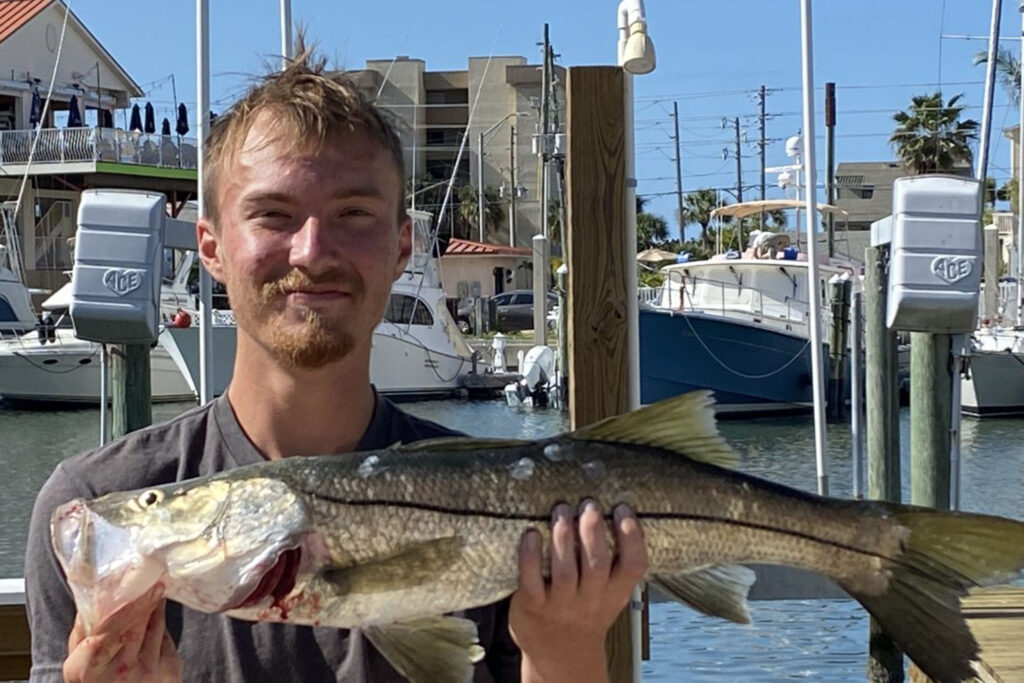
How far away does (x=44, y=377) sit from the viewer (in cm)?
2656

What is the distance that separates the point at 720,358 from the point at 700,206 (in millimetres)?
42147

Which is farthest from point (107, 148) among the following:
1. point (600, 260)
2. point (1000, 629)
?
point (600, 260)

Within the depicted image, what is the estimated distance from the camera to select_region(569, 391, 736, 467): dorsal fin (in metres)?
2.31

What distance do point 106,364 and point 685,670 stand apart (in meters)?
3.89

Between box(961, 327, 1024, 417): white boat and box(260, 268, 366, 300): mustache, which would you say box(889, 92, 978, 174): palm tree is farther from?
box(260, 268, 366, 300): mustache

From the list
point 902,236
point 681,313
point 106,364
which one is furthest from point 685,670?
point 681,313

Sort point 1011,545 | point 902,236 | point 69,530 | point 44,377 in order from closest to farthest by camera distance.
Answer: point 69,530 → point 1011,545 → point 902,236 → point 44,377

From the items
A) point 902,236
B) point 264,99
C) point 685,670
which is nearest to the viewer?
point 264,99

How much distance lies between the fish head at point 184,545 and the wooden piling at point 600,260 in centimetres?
219

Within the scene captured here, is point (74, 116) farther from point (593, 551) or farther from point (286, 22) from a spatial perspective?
point (593, 551)

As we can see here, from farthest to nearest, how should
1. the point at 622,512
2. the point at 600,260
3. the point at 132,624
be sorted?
the point at 600,260
the point at 622,512
the point at 132,624

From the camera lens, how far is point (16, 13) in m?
38.0

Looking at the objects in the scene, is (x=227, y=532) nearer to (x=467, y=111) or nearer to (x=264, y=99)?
(x=264, y=99)

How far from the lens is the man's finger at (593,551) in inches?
85.2
